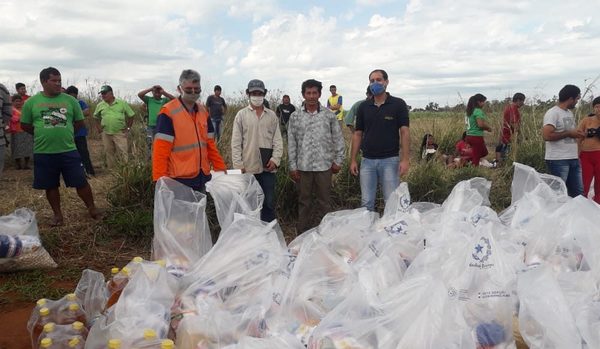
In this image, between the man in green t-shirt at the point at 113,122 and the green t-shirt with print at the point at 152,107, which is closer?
the green t-shirt with print at the point at 152,107

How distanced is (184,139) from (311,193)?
1.48m

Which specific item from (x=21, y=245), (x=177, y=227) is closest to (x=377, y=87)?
(x=177, y=227)

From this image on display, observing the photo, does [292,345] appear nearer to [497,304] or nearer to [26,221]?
[497,304]

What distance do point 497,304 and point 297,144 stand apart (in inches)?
103

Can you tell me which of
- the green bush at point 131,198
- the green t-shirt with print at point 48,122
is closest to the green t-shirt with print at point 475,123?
the green bush at point 131,198

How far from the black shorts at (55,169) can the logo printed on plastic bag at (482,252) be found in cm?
347

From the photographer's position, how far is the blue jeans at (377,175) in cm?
416

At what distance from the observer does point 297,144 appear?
437cm

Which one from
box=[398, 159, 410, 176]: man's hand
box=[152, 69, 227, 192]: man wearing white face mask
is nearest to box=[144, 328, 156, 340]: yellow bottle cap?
box=[152, 69, 227, 192]: man wearing white face mask

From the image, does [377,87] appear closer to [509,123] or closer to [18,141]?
→ [509,123]

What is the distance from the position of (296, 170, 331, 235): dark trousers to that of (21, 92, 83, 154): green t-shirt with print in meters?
2.07

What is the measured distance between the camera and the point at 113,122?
7.11 m

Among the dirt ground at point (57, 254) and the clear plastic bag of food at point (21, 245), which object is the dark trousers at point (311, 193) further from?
the clear plastic bag of food at point (21, 245)

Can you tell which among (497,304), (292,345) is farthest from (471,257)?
(292,345)
